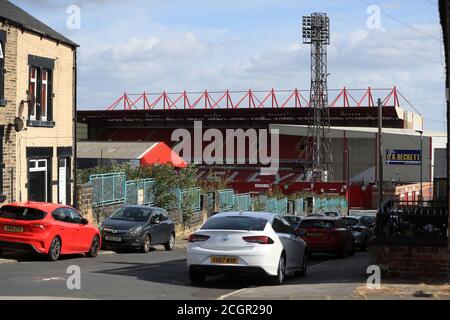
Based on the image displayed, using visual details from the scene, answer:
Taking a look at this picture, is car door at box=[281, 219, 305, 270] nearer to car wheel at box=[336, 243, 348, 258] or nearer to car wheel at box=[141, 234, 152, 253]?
car wheel at box=[141, 234, 152, 253]

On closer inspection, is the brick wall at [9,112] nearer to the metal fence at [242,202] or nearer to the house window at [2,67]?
the house window at [2,67]

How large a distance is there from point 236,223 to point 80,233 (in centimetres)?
695

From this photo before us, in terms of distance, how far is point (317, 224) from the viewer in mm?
26344

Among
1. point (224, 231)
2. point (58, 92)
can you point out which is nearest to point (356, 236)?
point (58, 92)

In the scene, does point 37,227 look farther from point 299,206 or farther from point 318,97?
point 318,97

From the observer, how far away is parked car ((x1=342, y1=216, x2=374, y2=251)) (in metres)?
31.9

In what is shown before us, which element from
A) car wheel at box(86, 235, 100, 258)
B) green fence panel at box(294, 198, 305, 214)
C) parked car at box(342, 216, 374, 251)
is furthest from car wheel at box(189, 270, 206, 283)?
green fence panel at box(294, 198, 305, 214)

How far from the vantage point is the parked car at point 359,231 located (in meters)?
31.9

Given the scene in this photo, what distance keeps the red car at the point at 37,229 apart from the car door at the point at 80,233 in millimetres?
196

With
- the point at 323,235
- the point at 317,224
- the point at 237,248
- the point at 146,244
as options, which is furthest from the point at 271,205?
the point at 237,248

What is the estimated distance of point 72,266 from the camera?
59.3ft

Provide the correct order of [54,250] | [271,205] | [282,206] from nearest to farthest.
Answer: [54,250], [271,205], [282,206]
